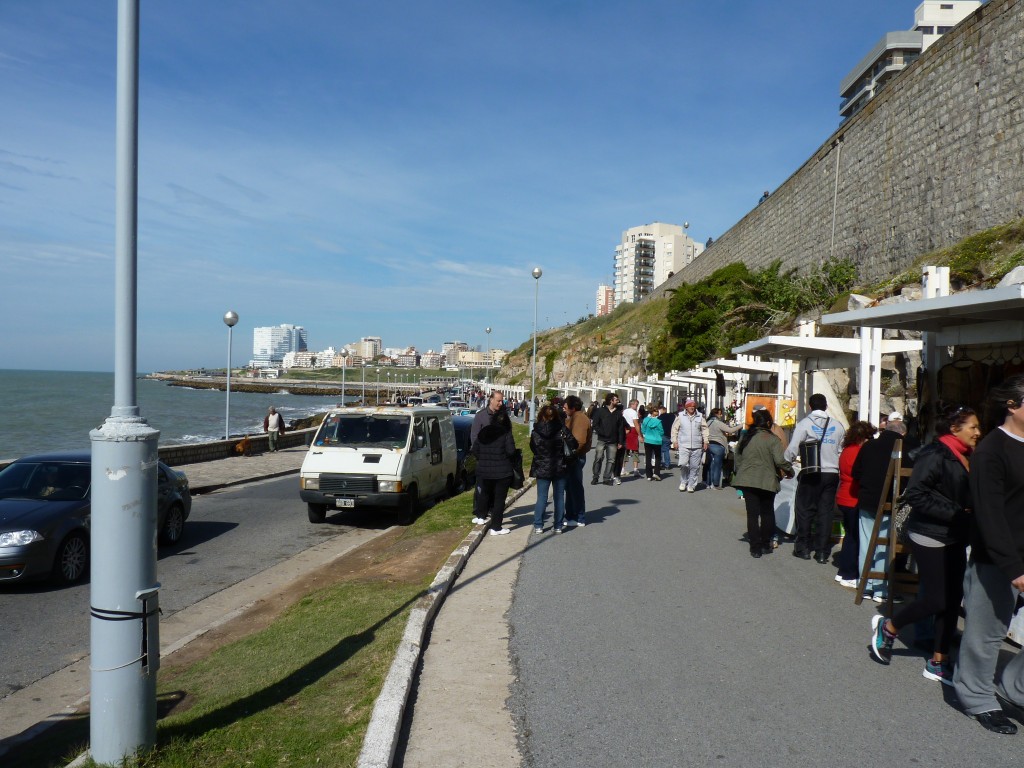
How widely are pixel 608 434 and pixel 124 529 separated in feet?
42.3

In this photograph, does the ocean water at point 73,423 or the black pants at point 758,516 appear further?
the ocean water at point 73,423

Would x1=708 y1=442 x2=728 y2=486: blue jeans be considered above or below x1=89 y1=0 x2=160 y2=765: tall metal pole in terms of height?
below

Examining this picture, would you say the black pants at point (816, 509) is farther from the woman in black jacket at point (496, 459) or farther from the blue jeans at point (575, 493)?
the woman in black jacket at point (496, 459)

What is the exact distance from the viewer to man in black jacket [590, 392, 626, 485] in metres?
16.2

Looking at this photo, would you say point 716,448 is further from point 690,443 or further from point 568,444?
point 568,444

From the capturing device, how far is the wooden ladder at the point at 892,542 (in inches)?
249

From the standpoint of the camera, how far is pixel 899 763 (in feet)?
13.3

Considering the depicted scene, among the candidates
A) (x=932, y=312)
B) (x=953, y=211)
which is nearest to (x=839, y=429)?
(x=932, y=312)

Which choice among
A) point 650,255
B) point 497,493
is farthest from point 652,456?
point 650,255

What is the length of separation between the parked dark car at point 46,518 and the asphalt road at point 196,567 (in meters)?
0.32

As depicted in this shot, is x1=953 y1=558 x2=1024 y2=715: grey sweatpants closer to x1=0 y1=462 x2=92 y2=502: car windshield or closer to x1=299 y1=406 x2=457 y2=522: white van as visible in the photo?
x1=0 y1=462 x2=92 y2=502: car windshield

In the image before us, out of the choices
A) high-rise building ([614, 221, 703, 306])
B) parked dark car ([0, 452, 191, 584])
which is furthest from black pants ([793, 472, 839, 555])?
high-rise building ([614, 221, 703, 306])

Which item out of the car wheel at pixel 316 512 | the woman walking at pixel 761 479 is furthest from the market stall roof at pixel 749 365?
the car wheel at pixel 316 512

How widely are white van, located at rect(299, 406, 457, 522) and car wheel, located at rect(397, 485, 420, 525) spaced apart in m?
0.02
